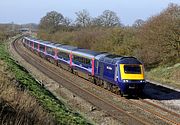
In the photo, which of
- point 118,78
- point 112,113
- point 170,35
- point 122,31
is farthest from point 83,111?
point 122,31

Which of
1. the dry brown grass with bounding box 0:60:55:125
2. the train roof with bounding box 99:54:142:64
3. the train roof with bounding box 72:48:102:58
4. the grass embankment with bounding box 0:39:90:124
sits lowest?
the grass embankment with bounding box 0:39:90:124

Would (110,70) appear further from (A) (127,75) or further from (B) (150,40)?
(B) (150,40)

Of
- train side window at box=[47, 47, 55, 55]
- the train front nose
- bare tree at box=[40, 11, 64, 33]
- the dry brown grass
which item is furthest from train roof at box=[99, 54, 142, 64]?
bare tree at box=[40, 11, 64, 33]

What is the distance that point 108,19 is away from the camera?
97.9 meters

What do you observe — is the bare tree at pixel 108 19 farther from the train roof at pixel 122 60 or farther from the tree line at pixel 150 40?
the train roof at pixel 122 60

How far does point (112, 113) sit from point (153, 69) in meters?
21.6

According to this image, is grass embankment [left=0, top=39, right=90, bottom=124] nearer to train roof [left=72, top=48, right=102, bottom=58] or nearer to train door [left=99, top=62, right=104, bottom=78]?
train door [left=99, top=62, right=104, bottom=78]

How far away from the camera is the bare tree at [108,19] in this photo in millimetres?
96062

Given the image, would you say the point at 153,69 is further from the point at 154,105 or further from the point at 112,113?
the point at 112,113

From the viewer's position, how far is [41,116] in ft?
36.7

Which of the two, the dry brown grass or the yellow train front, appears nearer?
the dry brown grass

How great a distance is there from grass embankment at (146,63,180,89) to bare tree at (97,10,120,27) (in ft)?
185

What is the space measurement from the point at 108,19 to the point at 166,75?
6183 cm

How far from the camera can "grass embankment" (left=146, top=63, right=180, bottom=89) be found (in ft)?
113
